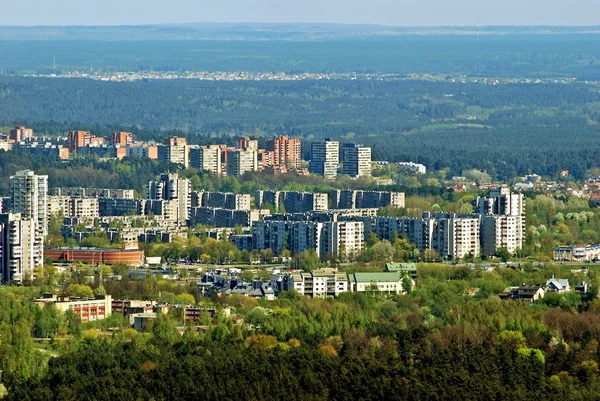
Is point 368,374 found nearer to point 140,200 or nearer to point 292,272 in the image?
point 292,272

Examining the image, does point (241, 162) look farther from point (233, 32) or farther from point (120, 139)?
point (233, 32)

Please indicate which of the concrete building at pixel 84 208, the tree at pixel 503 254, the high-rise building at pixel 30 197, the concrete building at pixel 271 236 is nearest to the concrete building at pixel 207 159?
the concrete building at pixel 84 208

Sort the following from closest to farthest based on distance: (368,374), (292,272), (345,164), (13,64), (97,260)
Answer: (368,374), (292,272), (97,260), (345,164), (13,64)

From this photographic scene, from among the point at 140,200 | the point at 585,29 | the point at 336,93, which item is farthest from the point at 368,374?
the point at 585,29

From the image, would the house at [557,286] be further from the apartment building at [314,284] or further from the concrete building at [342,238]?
the concrete building at [342,238]

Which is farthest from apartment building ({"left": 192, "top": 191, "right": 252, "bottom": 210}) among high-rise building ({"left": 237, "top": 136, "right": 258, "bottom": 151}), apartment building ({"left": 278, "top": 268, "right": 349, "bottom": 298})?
apartment building ({"left": 278, "top": 268, "right": 349, "bottom": 298})

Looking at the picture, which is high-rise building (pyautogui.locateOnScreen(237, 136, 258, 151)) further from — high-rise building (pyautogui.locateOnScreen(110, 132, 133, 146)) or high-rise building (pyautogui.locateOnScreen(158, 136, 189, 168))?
high-rise building (pyautogui.locateOnScreen(110, 132, 133, 146))
